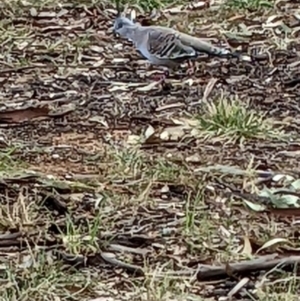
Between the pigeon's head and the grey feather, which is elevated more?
the grey feather

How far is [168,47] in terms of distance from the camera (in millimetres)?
5625

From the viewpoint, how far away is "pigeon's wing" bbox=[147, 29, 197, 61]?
561cm

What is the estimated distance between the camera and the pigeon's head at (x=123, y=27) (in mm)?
6145

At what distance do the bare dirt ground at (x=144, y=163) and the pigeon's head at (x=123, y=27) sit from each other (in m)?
0.17

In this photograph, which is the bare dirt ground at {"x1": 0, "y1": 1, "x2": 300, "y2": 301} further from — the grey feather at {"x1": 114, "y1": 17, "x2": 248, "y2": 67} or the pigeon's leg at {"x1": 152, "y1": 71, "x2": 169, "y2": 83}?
the grey feather at {"x1": 114, "y1": 17, "x2": 248, "y2": 67}

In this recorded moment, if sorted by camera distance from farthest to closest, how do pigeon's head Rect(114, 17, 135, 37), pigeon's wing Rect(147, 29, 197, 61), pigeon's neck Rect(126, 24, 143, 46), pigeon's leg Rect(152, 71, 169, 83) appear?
pigeon's head Rect(114, 17, 135, 37) < pigeon's neck Rect(126, 24, 143, 46) < pigeon's leg Rect(152, 71, 169, 83) < pigeon's wing Rect(147, 29, 197, 61)

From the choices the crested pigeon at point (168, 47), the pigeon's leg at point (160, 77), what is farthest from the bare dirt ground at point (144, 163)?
the crested pigeon at point (168, 47)

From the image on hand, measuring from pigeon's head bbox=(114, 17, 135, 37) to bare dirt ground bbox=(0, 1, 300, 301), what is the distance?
17 centimetres

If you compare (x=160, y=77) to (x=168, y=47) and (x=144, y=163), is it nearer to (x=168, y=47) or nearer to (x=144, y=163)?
(x=168, y=47)

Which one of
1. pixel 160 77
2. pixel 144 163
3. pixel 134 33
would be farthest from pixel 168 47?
pixel 144 163

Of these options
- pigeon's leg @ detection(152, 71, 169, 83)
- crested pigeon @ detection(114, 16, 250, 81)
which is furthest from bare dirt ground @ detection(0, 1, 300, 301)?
crested pigeon @ detection(114, 16, 250, 81)

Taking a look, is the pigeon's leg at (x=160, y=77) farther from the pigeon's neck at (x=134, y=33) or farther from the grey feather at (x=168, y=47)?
the pigeon's neck at (x=134, y=33)

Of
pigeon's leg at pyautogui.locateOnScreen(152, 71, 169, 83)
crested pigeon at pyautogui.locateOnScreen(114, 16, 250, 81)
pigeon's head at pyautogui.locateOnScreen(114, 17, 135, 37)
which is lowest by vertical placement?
pigeon's leg at pyautogui.locateOnScreen(152, 71, 169, 83)

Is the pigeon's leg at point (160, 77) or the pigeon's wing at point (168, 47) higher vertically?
the pigeon's wing at point (168, 47)
